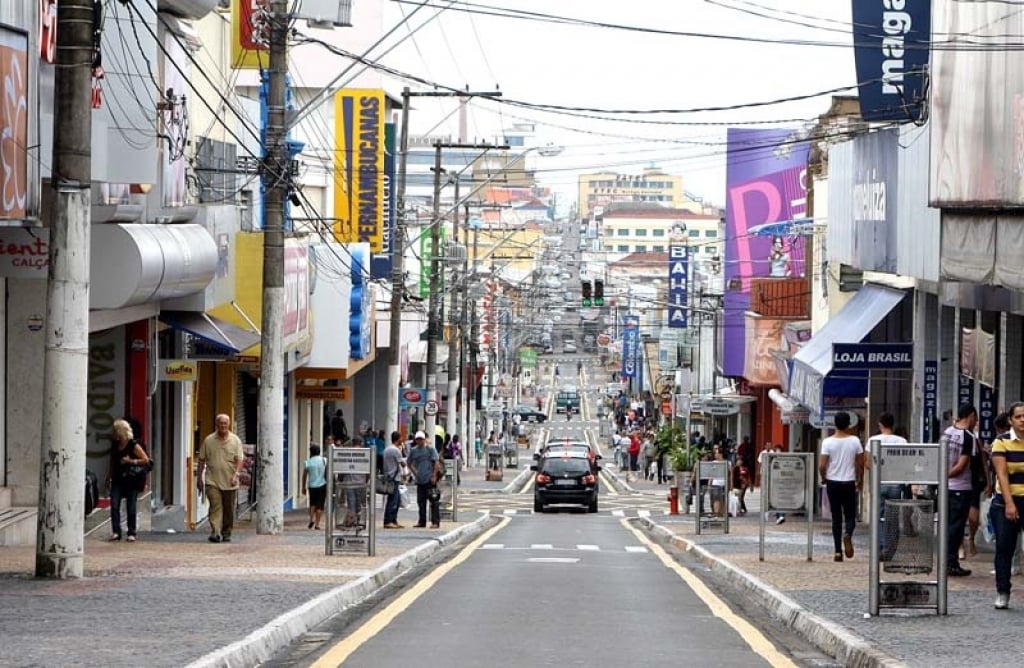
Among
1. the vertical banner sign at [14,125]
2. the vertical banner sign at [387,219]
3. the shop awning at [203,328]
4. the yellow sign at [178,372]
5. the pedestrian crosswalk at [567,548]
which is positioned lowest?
the pedestrian crosswalk at [567,548]

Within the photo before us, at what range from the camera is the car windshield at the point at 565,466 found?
50.8m

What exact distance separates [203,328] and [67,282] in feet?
48.0

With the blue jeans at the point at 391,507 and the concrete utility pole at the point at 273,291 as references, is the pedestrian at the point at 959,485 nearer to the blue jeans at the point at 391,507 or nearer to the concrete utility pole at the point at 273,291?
the concrete utility pole at the point at 273,291

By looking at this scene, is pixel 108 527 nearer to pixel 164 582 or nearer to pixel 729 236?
pixel 164 582

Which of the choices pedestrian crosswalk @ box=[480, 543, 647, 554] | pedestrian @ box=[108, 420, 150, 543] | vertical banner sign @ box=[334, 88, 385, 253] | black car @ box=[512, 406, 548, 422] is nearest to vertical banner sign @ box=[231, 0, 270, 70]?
pedestrian crosswalk @ box=[480, 543, 647, 554]

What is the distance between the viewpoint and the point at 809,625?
15570 millimetres

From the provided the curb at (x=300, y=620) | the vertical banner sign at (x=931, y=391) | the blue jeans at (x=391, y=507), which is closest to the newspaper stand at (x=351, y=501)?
the curb at (x=300, y=620)

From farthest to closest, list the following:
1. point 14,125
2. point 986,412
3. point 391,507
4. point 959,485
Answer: point 391,507, point 986,412, point 959,485, point 14,125

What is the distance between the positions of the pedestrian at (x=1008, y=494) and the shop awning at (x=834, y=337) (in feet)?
57.2

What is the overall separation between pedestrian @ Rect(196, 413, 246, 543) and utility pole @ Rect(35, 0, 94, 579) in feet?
25.7

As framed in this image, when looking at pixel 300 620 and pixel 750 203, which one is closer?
pixel 300 620

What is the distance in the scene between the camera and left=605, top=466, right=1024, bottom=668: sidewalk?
43.1 ft

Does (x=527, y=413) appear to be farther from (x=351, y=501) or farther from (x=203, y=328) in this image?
(x=351, y=501)

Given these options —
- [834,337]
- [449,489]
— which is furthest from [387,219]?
[834,337]
